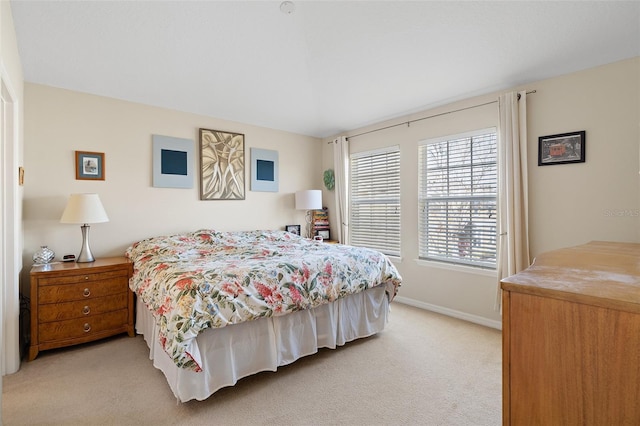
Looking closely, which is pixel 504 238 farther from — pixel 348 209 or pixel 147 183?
pixel 147 183

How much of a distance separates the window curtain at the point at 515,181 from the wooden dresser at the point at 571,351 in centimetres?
220

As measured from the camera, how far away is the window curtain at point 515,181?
2.88 metres

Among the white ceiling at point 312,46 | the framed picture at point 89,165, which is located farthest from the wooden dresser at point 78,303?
the white ceiling at point 312,46

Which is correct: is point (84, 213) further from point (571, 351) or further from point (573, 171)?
point (573, 171)

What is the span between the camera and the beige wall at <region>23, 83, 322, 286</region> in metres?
2.85

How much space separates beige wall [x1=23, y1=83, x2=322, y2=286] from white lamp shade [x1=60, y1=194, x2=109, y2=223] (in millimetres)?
335

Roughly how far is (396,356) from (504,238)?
1.56 metres

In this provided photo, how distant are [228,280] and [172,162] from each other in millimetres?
Result: 2167

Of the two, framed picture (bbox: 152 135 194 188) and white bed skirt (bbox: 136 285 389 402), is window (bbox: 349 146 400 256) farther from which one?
framed picture (bbox: 152 135 194 188)

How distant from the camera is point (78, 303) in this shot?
2.62 meters

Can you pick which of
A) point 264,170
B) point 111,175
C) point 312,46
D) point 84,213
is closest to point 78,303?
point 84,213

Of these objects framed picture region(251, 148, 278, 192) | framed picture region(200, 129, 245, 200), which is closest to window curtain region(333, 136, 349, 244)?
framed picture region(251, 148, 278, 192)

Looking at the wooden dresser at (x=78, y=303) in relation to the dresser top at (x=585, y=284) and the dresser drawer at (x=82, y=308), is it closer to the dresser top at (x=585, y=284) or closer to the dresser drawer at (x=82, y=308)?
the dresser drawer at (x=82, y=308)

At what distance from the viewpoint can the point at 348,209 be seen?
183 inches
